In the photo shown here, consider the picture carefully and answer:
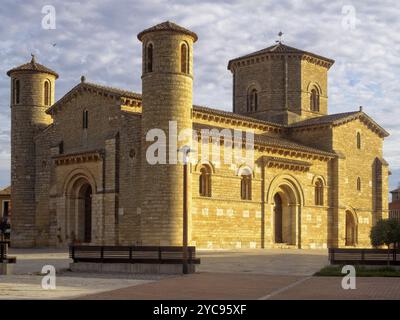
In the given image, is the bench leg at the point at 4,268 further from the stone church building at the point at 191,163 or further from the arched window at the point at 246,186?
the arched window at the point at 246,186

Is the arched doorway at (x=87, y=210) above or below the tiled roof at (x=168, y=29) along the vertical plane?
below

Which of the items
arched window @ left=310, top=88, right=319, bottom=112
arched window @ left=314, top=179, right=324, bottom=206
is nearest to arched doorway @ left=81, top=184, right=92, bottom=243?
arched window @ left=314, top=179, right=324, bottom=206

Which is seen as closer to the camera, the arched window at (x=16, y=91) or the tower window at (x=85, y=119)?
the tower window at (x=85, y=119)

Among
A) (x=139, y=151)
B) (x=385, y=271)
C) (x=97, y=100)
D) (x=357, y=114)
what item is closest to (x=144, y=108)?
(x=139, y=151)

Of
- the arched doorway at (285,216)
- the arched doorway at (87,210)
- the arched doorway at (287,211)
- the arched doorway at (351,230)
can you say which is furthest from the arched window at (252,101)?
the arched doorway at (87,210)

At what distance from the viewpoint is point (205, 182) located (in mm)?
37594

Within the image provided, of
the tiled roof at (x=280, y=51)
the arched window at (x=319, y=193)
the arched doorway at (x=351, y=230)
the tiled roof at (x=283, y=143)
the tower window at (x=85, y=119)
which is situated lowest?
the arched doorway at (x=351, y=230)

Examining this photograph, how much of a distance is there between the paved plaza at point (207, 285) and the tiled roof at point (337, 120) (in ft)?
79.6

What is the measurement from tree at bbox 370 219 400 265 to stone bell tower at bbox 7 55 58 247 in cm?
2574

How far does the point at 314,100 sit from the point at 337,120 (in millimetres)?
5784

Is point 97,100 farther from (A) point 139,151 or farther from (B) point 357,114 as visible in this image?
(B) point 357,114

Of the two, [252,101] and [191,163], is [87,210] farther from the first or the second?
[252,101]

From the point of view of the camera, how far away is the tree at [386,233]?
945 inches

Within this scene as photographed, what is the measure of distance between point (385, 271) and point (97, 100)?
923 inches
